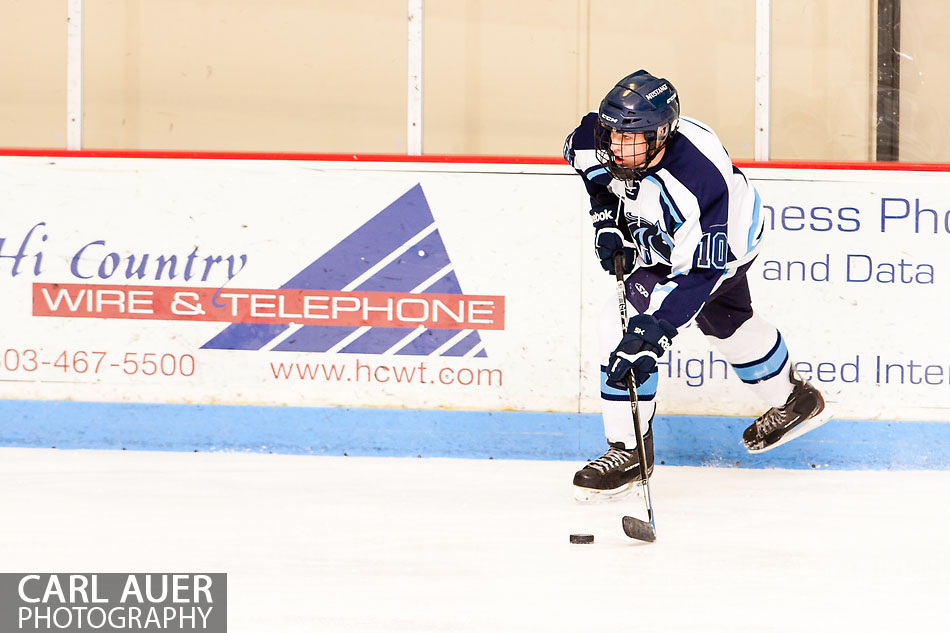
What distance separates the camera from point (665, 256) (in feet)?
10.4

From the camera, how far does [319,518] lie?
112 inches

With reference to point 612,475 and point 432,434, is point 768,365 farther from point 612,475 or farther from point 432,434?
point 432,434

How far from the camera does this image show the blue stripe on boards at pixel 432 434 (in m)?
3.67

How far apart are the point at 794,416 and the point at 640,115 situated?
1.18 m

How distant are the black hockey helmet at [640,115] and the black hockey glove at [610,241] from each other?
272 millimetres

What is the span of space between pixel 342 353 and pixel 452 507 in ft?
3.09

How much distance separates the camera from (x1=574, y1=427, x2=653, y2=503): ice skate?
3127 millimetres

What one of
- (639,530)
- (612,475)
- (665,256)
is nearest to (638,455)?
(612,475)

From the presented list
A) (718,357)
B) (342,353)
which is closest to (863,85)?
(718,357)

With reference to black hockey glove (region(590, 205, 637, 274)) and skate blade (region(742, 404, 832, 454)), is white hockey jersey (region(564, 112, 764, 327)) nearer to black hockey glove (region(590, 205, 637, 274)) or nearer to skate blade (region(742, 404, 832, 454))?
black hockey glove (region(590, 205, 637, 274))

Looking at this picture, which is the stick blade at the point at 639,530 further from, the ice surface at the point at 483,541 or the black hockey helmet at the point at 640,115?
the black hockey helmet at the point at 640,115

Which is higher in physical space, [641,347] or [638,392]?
[641,347]

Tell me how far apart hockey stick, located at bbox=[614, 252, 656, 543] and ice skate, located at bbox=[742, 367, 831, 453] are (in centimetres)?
53

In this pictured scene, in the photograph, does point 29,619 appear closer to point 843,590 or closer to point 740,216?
point 843,590
